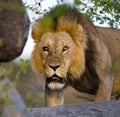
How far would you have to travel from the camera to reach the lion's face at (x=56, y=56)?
5031mm

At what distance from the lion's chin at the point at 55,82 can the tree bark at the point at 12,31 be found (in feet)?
9.75

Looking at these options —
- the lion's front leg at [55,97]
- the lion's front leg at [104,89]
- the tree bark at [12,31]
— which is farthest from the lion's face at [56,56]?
the tree bark at [12,31]

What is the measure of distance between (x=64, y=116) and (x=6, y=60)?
1875mm

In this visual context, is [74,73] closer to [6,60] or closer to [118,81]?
[118,81]

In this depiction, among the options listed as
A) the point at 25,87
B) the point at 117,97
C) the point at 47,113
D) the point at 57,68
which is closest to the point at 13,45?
the point at 47,113

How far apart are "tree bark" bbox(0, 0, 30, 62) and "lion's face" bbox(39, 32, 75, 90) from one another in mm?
2972

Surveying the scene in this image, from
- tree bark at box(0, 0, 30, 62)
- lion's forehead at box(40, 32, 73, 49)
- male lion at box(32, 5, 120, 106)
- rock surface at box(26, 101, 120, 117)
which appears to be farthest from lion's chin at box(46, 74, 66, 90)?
tree bark at box(0, 0, 30, 62)

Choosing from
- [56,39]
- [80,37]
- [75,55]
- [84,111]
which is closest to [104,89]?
[75,55]

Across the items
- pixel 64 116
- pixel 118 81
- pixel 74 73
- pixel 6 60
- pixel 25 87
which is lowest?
pixel 25 87

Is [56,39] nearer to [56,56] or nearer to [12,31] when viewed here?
[56,56]

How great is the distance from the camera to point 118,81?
6266 mm

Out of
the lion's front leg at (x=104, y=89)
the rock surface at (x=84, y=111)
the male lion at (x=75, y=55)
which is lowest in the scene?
the lion's front leg at (x=104, y=89)

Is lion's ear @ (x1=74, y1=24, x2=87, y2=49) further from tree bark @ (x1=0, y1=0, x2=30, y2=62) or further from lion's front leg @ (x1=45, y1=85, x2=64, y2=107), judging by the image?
tree bark @ (x1=0, y1=0, x2=30, y2=62)

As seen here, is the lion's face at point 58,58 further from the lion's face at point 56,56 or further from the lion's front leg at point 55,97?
the lion's front leg at point 55,97
